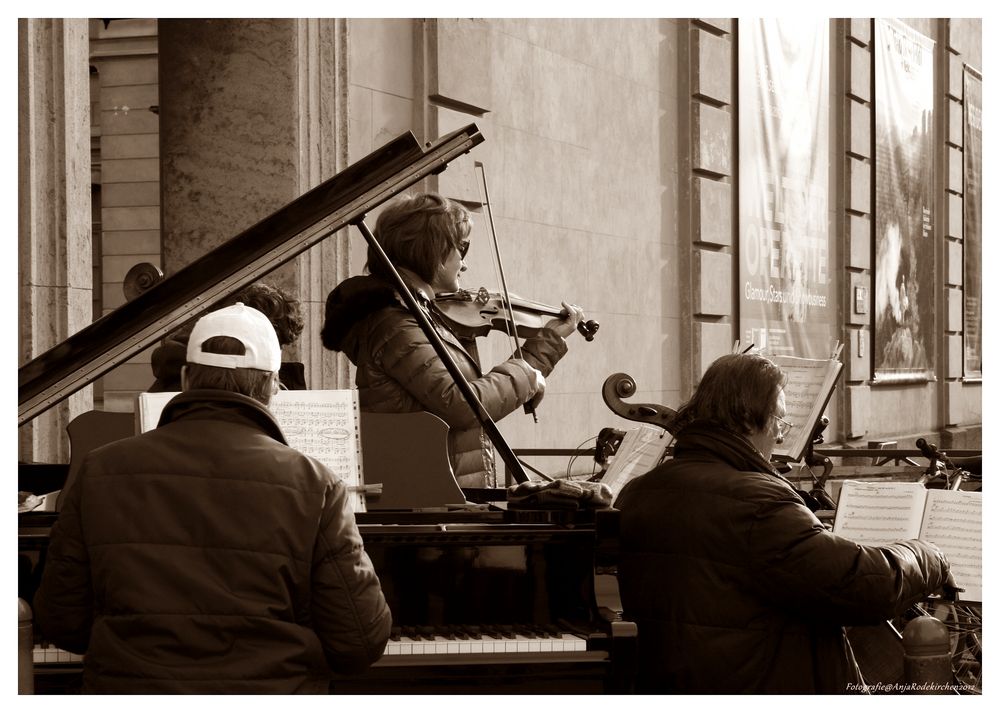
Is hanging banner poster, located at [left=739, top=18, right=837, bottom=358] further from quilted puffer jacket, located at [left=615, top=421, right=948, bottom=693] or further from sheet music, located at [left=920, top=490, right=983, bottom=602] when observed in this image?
quilted puffer jacket, located at [left=615, top=421, right=948, bottom=693]

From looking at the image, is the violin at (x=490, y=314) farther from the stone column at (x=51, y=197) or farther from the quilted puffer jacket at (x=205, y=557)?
the quilted puffer jacket at (x=205, y=557)

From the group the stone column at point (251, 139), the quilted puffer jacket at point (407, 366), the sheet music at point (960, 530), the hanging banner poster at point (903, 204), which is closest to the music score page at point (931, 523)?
the sheet music at point (960, 530)

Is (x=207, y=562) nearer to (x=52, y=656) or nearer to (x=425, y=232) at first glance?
(x=52, y=656)

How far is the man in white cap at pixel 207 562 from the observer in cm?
225

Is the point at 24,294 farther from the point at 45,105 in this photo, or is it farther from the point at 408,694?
the point at 408,694

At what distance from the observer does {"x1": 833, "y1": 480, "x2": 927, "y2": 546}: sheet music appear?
3422mm

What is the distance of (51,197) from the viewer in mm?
4949

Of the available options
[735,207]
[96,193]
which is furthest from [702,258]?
[96,193]

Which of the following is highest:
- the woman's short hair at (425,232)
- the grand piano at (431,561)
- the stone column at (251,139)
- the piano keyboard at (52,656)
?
the stone column at (251,139)

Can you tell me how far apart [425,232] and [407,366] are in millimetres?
522

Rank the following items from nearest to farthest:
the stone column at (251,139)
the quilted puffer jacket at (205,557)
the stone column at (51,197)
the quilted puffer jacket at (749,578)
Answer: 1. the quilted puffer jacket at (205,557)
2. the quilted puffer jacket at (749,578)
3. the stone column at (51,197)
4. the stone column at (251,139)

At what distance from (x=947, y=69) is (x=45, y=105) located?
14824 mm

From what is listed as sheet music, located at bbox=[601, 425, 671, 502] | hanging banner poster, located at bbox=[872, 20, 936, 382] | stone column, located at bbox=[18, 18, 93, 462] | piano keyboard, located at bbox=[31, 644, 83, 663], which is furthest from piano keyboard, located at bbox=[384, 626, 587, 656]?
hanging banner poster, located at bbox=[872, 20, 936, 382]

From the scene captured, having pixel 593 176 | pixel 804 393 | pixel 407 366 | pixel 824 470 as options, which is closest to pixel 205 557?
pixel 407 366
